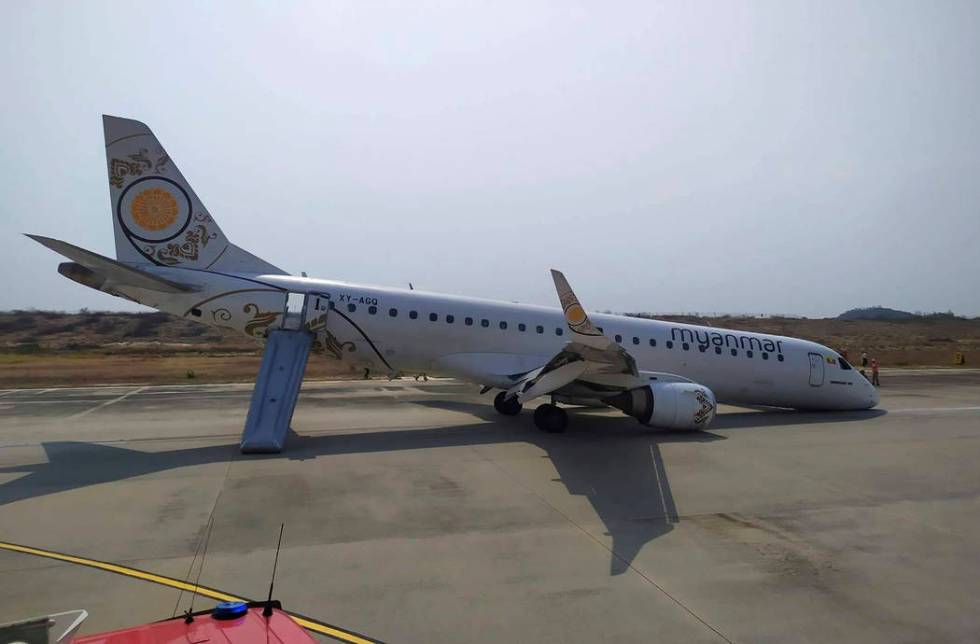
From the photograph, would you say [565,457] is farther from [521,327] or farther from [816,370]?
[816,370]

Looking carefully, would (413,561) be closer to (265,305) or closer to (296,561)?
(296,561)

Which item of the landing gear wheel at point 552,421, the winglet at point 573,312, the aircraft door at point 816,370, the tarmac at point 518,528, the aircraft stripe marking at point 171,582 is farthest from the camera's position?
A: the aircraft door at point 816,370

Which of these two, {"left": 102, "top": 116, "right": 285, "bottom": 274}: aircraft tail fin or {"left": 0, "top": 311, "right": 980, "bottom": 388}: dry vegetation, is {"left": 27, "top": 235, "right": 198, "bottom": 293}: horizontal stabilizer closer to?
{"left": 102, "top": 116, "right": 285, "bottom": 274}: aircraft tail fin

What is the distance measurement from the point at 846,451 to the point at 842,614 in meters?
8.27

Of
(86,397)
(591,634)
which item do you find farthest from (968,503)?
(86,397)

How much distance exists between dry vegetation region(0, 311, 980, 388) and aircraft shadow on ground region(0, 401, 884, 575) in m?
4.07

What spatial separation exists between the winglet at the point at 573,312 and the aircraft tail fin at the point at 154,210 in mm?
8978

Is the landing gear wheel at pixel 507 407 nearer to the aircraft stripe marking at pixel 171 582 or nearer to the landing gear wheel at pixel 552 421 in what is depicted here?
the landing gear wheel at pixel 552 421

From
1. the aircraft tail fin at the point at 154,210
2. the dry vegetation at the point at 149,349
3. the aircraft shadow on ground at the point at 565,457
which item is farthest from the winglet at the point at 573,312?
the aircraft tail fin at the point at 154,210

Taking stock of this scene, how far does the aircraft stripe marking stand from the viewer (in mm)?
4867

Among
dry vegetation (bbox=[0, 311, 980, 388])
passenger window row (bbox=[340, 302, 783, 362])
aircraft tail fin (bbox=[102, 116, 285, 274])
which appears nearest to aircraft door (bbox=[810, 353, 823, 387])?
passenger window row (bbox=[340, 302, 783, 362])

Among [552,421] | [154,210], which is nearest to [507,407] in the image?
[552,421]

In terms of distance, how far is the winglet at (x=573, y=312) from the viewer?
10617 millimetres

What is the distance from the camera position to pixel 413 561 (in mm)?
6465
